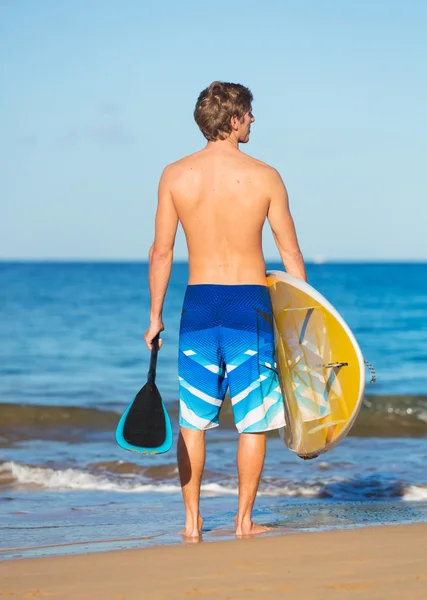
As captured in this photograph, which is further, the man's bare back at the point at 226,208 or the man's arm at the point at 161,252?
the man's arm at the point at 161,252

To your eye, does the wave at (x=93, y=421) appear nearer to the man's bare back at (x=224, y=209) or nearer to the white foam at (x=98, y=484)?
the white foam at (x=98, y=484)

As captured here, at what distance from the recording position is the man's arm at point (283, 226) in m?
3.75

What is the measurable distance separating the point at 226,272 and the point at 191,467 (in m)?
0.83

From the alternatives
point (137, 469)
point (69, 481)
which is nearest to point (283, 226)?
point (69, 481)

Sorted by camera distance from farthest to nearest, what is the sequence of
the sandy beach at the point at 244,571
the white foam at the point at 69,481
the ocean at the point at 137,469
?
the white foam at the point at 69,481 < the ocean at the point at 137,469 < the sandy beach at the point at 244,571

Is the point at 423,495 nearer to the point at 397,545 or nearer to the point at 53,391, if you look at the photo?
the point at 397,545

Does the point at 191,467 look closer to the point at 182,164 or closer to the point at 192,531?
the point at 192,531

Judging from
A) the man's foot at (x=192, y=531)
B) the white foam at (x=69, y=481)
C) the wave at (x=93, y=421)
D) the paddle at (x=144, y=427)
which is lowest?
the wave at (x=93, y=421)

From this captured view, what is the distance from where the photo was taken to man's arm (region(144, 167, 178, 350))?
3.82m

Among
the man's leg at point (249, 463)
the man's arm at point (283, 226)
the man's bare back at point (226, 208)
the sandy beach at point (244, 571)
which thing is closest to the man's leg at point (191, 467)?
the man's leg at point (249, 463)

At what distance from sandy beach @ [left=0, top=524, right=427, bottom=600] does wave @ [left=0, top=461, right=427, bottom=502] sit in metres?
1.91

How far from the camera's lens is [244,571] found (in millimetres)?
3107

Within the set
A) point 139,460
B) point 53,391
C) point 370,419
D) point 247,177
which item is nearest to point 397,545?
point 247,177

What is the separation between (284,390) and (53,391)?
8.01m
